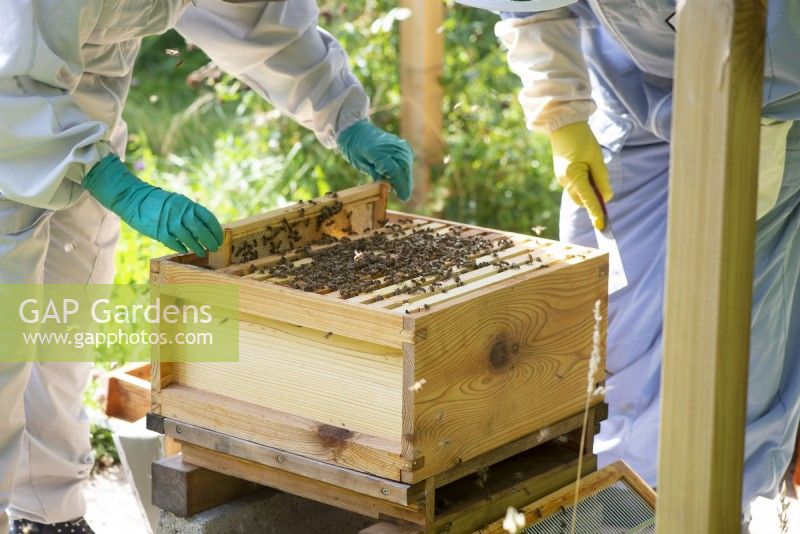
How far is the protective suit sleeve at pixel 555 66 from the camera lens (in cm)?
329

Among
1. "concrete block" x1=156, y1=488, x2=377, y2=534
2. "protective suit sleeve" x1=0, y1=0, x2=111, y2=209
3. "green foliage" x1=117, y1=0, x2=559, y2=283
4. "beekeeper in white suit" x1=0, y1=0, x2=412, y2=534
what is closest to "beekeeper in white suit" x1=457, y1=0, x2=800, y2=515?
"beekeeper in white suit" x1=0, y1=0, x2=412, y2=534

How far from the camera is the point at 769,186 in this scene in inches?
122

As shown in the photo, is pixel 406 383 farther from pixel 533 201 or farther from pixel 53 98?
pixel 533 201

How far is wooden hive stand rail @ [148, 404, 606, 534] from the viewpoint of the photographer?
2.37 m

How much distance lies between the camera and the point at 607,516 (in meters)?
2.71

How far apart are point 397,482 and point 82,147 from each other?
1.10 metres

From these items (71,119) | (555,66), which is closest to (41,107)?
(71,119)

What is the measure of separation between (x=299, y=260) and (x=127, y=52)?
854 mm

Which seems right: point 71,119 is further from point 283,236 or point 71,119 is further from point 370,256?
point 370,256

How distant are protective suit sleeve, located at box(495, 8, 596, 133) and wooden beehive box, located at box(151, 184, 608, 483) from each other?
684 mm

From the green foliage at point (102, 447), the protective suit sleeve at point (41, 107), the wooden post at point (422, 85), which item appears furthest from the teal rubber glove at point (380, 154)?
the wooden post at point (422, 85)

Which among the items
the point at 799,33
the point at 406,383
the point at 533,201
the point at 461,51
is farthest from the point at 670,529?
the point at 461,51

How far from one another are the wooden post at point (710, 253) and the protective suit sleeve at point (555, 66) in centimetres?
171

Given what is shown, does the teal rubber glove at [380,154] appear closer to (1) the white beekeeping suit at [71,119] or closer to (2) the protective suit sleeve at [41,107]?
(1) the white beekeeping suit at [71,119]
